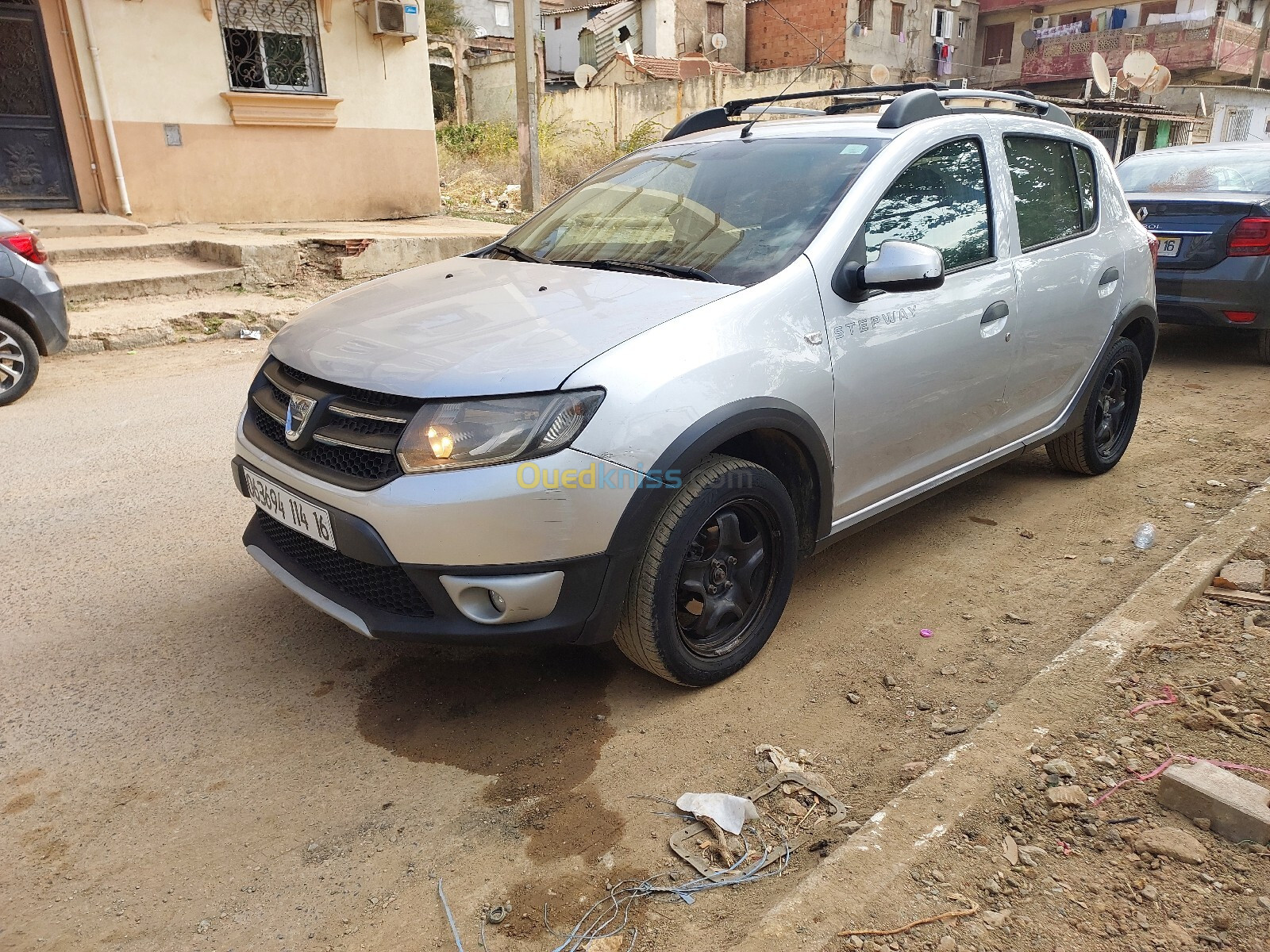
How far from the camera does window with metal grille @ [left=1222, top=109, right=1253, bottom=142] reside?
3023 centimetres

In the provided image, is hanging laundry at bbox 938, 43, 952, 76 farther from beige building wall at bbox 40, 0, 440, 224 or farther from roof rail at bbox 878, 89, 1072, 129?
roof rail at bbox 878, 89, 1072, 129

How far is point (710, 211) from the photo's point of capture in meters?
3.20

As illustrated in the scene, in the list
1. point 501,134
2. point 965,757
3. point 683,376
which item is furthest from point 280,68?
point 965,757

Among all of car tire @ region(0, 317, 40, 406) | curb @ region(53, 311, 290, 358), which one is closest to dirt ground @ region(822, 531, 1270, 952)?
car tire @ region(0, 317, 40, 406)

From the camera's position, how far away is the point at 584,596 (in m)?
2.40

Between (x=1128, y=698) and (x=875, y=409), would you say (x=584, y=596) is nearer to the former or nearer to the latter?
(x=875, y=409)

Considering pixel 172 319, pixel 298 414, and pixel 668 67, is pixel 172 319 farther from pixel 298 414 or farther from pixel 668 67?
pixel 668 67

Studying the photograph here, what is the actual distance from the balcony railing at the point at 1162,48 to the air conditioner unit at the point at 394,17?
32056 millimetres

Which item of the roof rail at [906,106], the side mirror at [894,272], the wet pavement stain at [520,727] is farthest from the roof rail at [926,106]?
the wet pavement stain at [520,727]

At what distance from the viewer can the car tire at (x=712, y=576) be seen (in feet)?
8.24

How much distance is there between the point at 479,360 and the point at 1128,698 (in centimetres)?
212

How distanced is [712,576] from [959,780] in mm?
883

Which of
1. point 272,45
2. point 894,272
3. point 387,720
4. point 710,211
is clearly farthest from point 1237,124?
point 387,720

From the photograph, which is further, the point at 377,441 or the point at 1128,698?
the point at 1128,698
